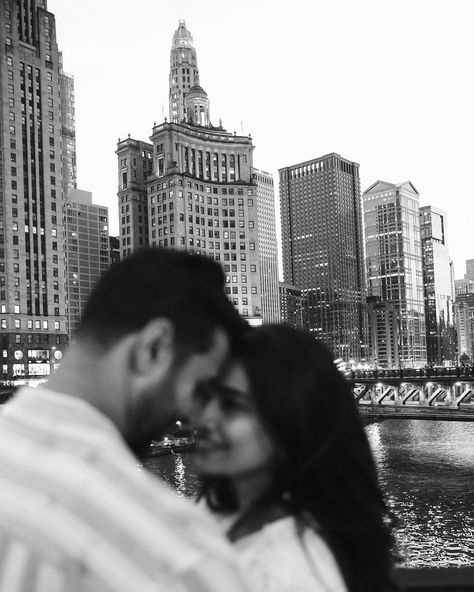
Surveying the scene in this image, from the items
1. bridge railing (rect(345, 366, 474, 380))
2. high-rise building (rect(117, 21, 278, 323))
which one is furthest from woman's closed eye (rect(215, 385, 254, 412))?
high-rise building (rect(117, 21, 278, 323))

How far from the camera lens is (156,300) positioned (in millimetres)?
2217

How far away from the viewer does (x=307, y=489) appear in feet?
8.45

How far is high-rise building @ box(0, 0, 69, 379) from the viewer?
11625 centimetres

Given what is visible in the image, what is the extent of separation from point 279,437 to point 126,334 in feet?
2.47

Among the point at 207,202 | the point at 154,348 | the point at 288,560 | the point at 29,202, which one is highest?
the point at 207,202

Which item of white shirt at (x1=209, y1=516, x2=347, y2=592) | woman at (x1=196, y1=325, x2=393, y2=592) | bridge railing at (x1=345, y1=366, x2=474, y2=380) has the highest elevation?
woman at (x1=196, y1=325, x2=393, y2=592)

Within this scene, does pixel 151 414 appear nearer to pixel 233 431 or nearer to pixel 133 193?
pixel 233 431

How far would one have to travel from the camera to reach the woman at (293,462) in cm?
242

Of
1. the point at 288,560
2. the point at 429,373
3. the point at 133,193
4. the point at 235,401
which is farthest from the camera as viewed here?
the point at 133,193

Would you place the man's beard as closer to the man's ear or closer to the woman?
the man's ear

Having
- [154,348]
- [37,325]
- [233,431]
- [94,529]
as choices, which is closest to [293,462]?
[233,431]

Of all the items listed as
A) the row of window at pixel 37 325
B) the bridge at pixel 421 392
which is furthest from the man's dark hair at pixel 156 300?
the row of window at pixel 37 325

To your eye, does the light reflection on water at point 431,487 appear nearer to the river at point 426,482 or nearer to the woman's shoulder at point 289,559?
the river at point 426,482

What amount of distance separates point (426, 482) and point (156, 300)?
45.5 meters
